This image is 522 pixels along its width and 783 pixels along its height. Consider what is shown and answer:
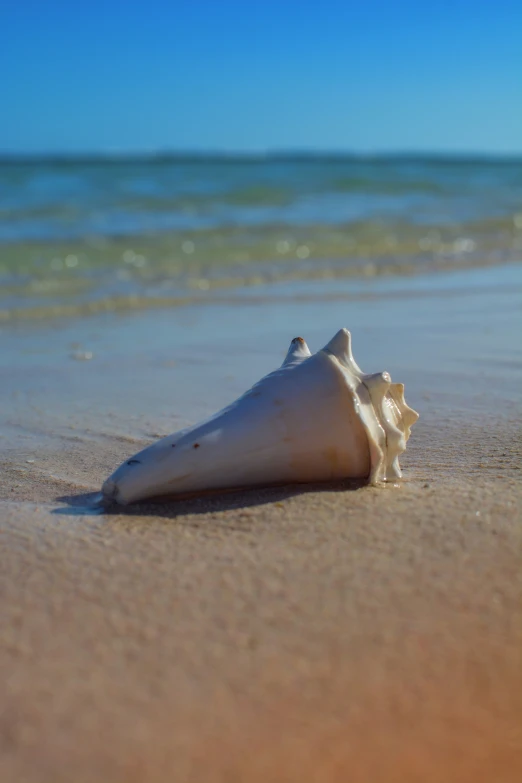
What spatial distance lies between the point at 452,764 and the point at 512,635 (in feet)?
1.14

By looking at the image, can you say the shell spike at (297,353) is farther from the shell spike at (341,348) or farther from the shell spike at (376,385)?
the shell spike at (376,385)

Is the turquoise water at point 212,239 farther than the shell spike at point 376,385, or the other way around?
the turquoise water at point 212,239

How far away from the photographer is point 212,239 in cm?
1012

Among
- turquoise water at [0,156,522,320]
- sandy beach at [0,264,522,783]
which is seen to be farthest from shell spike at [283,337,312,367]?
turquoise water at [0,156,522,320]

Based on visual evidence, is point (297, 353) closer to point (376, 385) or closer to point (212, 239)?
point (376, 385)

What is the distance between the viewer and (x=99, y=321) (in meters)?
5.46

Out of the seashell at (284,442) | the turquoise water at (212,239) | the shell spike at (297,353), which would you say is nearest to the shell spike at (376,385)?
the seashell at (284,442)

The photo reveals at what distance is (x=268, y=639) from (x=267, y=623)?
5 centimetres

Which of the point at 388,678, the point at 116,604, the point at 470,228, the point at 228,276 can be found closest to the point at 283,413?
the point at 116,604

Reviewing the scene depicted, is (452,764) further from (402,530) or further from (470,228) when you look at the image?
(470,228)

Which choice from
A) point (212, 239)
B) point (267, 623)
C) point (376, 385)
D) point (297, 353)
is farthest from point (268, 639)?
point (212, 239)

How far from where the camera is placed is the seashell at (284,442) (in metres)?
2.11

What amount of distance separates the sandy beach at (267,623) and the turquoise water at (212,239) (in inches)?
153

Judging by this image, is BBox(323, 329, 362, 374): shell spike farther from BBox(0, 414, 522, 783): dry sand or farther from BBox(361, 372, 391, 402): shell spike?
BBox(0, 414, 522, 783): dry sand
